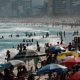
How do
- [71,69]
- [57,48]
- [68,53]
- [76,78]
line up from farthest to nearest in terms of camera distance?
1. [57,48]
2. [68,53]
3. [71,69]
4. [76,78]

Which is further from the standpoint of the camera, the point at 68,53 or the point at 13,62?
the point at 68,53

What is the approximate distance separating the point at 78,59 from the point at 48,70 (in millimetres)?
2009

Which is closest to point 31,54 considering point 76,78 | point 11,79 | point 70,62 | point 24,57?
point 24,57

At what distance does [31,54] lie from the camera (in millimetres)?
15453

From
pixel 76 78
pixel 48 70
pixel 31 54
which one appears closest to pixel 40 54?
pixel 31 54

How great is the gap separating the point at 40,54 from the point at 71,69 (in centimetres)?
195

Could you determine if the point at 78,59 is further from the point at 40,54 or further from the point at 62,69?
the point at 40,54

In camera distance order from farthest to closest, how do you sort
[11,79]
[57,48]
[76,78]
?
[57,48] → [11,79] → [76,78]

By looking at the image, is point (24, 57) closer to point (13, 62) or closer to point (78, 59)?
point (13, 62)

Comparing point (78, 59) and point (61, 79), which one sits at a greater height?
point (78, 59)

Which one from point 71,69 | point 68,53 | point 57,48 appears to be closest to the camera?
point 71,69

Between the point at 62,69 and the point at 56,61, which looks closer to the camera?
the point at 62,69

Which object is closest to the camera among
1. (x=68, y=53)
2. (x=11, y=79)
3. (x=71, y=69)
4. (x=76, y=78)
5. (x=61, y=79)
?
(x=76, y=78)

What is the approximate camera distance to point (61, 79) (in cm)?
1255
